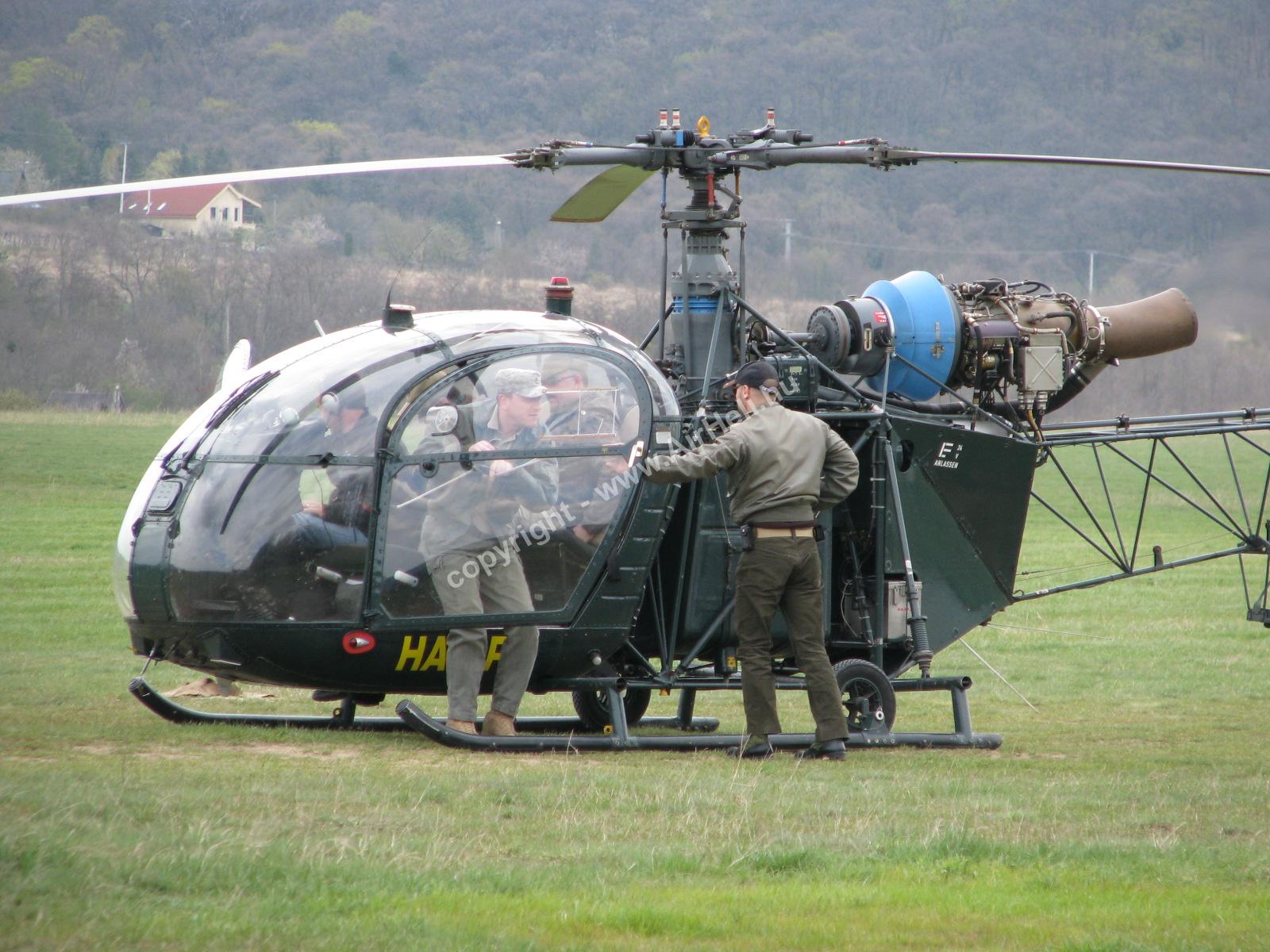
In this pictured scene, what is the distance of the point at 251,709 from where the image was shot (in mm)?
9266

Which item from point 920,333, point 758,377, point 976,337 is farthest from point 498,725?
point 976,337

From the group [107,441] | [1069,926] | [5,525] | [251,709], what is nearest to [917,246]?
[107,441]

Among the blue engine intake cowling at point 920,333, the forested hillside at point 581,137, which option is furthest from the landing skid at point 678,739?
the forested hillside at point 581,137

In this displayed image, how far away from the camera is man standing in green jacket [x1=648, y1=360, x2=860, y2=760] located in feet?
24.8

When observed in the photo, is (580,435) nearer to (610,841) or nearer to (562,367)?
(562,367)

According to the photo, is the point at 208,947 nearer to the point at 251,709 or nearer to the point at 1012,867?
the point at 1012,867

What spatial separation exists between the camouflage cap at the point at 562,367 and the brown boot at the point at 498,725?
5.57 ft

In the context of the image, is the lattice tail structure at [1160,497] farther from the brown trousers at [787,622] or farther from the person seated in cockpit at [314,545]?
the person seated in cockpit at [314,545]

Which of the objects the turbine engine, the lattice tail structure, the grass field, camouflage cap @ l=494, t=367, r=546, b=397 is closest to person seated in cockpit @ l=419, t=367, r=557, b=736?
camouflage cap @ l=494, t=367, r=546, b=397

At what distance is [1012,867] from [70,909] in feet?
10.3

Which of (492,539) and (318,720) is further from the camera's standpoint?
(318,720)

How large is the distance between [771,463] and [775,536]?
1.20 ft

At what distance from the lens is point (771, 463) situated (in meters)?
7.59

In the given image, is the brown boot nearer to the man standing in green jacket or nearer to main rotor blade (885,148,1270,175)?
the man standing in green jacket
